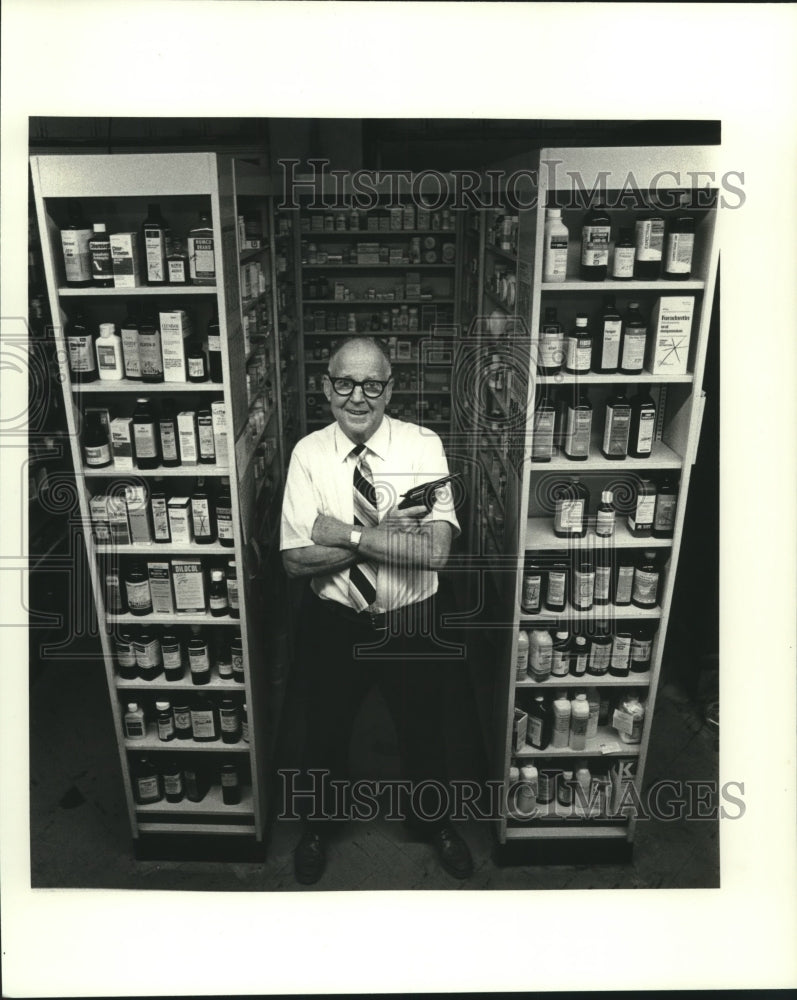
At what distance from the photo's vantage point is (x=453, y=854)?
291 cm

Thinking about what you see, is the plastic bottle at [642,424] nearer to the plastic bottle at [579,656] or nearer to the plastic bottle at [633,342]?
the plastic bottle at [633,342]

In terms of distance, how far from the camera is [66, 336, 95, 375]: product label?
8.30 feet

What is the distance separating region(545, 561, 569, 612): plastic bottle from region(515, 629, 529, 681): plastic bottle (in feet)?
0.49

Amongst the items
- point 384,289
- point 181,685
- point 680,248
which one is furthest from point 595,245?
point 384,289

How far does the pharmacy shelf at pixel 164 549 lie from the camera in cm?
276

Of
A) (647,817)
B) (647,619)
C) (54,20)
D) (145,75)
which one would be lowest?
(647,817)

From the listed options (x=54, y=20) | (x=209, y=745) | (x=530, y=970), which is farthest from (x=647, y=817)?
(x=54, y=20)

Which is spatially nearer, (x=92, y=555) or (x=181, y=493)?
(x=92, y=555)

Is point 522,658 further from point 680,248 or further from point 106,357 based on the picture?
point 106,357

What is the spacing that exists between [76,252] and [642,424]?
2.02m

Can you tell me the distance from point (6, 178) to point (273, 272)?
1918 mm

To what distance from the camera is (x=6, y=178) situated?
194cm

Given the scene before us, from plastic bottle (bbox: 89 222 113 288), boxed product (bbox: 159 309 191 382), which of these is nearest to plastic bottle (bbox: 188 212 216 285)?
boxed product (bbox: 159 309 191 382)

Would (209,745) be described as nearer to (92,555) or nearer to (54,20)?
(92,555)
